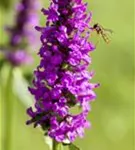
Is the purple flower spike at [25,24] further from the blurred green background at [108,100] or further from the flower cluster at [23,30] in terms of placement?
the blurred green background at [108,100]

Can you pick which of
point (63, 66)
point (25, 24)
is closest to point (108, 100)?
point (25, 24)

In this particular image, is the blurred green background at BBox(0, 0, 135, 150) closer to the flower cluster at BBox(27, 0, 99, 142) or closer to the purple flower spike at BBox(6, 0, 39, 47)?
the purple flower spike at BBox(6, 0, 39, 47)

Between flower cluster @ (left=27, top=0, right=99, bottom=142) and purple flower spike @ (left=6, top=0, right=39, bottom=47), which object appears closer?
flower cluster @ (left=27, top=0, right=99, bottom=142)

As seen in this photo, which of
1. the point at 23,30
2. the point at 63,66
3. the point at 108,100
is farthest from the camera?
the point at 108,100

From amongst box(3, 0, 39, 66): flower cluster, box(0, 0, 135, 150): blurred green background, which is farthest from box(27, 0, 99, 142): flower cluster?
box(0, 0, 135, 150): blurred green background

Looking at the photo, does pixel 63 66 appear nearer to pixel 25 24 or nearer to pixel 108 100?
pixel 25 24

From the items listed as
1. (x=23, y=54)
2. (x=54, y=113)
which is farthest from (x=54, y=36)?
(x=23, y=54)

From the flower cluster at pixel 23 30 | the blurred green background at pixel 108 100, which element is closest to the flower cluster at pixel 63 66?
the flower cluster at pixel 23 30
